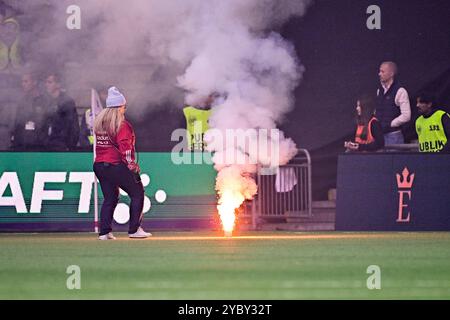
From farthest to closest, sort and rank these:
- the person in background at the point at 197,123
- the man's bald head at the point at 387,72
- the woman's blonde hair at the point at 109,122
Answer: the man's bald head at the point at 387,72 → the person in background at the point at 197,123 → the woman's blonde hair at the point at 109,122

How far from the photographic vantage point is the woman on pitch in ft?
61.1

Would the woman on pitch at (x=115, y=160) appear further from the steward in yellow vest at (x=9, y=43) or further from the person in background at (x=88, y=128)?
the steward in yellow vest at (x=9, y=43)

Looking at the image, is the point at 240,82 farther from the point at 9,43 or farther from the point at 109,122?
the point at 9,43

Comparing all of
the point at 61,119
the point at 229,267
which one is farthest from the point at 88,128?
the point at 229,267

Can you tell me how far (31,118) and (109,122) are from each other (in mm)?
5342

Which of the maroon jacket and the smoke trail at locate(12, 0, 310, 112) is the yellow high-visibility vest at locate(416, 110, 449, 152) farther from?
the maroon jacket

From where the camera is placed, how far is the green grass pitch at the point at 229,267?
1152 cm

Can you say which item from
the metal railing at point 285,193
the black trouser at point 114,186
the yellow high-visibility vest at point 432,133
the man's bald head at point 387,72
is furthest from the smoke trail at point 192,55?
the yellow high-visibility vest at point 432,133

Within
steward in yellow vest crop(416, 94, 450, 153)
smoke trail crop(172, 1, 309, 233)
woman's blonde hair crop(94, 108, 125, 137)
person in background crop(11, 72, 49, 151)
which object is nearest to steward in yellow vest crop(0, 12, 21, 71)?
person in background crop(11, 72, 49, 151)

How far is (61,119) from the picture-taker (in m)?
23.3

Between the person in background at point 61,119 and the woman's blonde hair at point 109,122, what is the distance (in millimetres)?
4535

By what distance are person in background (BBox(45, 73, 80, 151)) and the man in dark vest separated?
5695 millimetres
